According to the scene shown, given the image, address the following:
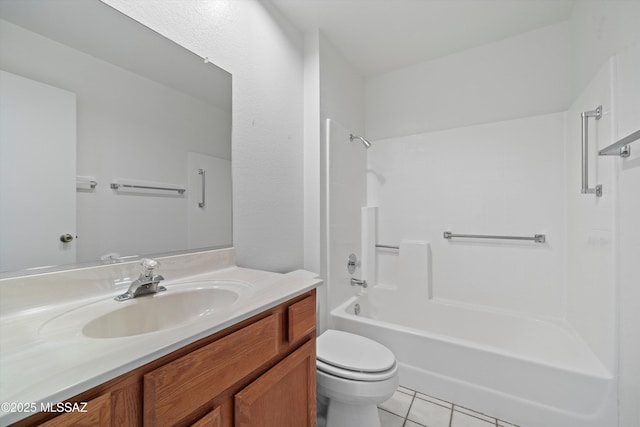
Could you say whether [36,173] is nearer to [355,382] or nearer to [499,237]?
[355,382]

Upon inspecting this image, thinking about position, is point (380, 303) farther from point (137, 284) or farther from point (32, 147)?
point (32, 147)

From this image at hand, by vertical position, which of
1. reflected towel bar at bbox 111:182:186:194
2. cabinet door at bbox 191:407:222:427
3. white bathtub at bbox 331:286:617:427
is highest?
reflected towel bar at bbox 111:182:186:194

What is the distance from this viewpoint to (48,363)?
46 cm

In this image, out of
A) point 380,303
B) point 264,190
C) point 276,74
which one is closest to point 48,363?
point 264,190

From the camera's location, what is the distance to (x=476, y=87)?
209 cm

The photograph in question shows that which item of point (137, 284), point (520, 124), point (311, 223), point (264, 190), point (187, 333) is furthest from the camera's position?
point (520, 124)

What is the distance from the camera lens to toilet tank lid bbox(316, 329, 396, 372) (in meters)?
1.25

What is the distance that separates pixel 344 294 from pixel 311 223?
25.3 inches

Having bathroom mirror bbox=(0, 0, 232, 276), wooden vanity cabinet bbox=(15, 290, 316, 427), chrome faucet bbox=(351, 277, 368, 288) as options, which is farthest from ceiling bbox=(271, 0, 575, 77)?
chrome faucet bbox=(351, 277, 368, 288)

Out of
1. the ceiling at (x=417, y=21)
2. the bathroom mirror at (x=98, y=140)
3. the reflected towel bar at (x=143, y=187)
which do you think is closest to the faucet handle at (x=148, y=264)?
the bathroom mirror at (x=98, y=140)

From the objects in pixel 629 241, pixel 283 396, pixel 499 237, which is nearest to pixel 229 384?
pixel 283 396

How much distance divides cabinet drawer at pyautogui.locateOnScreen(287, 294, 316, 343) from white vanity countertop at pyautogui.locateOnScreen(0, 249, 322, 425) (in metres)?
0.11

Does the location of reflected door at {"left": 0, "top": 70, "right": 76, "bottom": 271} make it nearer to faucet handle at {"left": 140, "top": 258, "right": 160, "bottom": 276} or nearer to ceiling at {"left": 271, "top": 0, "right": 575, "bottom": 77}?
faucet handle at {"left": 140, "top": 258, "right": 160, "bottom": 276}

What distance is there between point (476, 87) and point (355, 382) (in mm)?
2250
